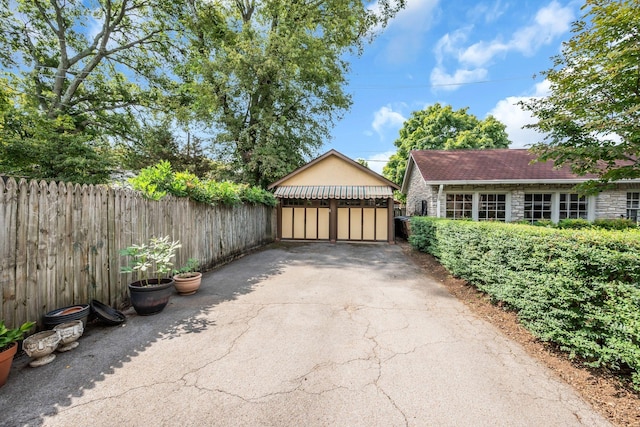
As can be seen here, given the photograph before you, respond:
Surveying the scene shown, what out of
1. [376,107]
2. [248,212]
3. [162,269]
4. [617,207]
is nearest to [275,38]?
[376,107]

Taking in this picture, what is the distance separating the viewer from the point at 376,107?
21500 mm

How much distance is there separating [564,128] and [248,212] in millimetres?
11280

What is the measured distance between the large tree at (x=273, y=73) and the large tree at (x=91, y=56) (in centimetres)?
236

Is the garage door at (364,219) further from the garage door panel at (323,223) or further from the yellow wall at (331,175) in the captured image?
the yellow wall at (331,175)

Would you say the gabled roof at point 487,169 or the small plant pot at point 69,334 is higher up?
the gabled roof at point 487,169

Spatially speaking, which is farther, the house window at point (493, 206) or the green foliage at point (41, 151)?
the house window at point (493, 206)

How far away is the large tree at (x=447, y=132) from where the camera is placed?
25141 mm

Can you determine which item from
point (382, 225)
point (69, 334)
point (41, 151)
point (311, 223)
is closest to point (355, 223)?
point (382, 225)

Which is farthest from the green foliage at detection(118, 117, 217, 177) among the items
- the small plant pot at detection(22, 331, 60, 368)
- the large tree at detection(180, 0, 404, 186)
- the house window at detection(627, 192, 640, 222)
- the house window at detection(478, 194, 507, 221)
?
the house window at detection(627, 192, 640, 222)

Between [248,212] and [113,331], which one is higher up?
[248,212]

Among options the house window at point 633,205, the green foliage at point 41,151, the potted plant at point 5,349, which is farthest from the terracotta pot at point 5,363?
the house window at point 633,205

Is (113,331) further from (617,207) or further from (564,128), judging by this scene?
(617,207)

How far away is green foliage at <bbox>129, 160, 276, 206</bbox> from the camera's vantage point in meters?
6.02

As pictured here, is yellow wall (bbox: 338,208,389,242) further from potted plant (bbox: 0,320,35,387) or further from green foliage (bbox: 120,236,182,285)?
potted plant (bbox: 0,320,35,387)
